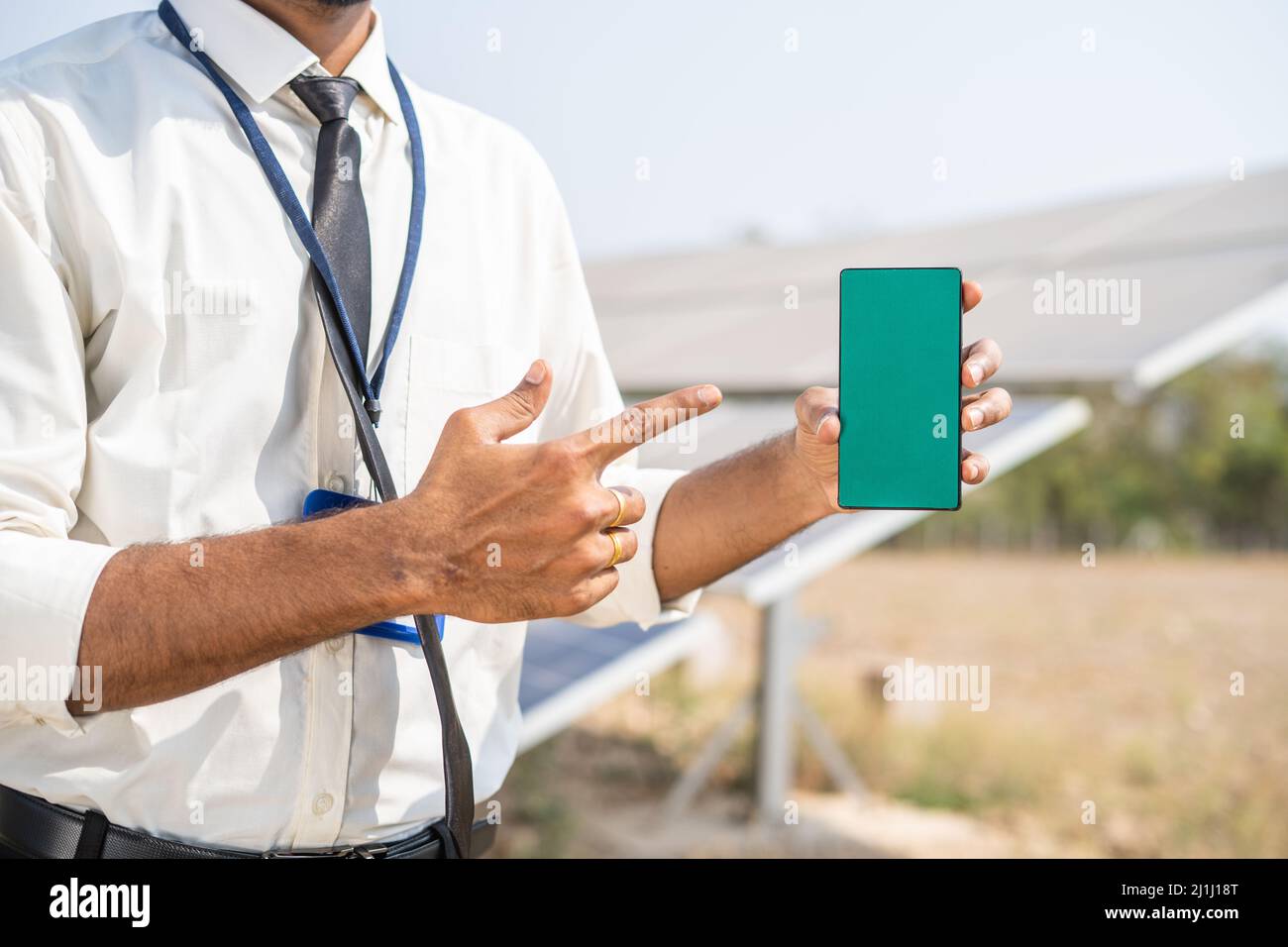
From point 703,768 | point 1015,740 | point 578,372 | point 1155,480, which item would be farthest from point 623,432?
point 1155,480

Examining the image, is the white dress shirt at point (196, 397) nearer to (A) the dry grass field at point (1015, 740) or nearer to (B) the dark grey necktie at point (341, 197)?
(B) the dark grey necktie at point (341, 197)

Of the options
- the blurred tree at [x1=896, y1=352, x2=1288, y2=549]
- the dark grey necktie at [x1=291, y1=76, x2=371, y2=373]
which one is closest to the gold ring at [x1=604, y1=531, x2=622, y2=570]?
the dark grey necktie at [x1=291, y1=76, x2=371, y2=373]

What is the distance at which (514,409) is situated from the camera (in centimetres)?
155

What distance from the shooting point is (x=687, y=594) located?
7.19 ft

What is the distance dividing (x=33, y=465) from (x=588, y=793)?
7555 millimetres

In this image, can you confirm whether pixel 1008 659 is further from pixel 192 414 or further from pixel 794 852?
pixel 192 414

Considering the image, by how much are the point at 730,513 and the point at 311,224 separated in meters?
0.82

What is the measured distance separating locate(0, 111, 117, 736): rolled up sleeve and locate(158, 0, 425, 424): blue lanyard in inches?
A: 12.3

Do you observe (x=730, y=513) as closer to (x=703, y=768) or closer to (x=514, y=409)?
(x=514, y=409)

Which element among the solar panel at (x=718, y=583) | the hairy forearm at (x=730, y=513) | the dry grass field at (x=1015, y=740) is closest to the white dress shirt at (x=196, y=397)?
the hairy forearm at (x=730, y=513)

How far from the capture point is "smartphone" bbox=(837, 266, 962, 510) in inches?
69.7

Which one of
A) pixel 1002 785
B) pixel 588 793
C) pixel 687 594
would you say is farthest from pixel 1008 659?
pixel 687 594

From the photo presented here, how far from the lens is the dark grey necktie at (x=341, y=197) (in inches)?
71.1
